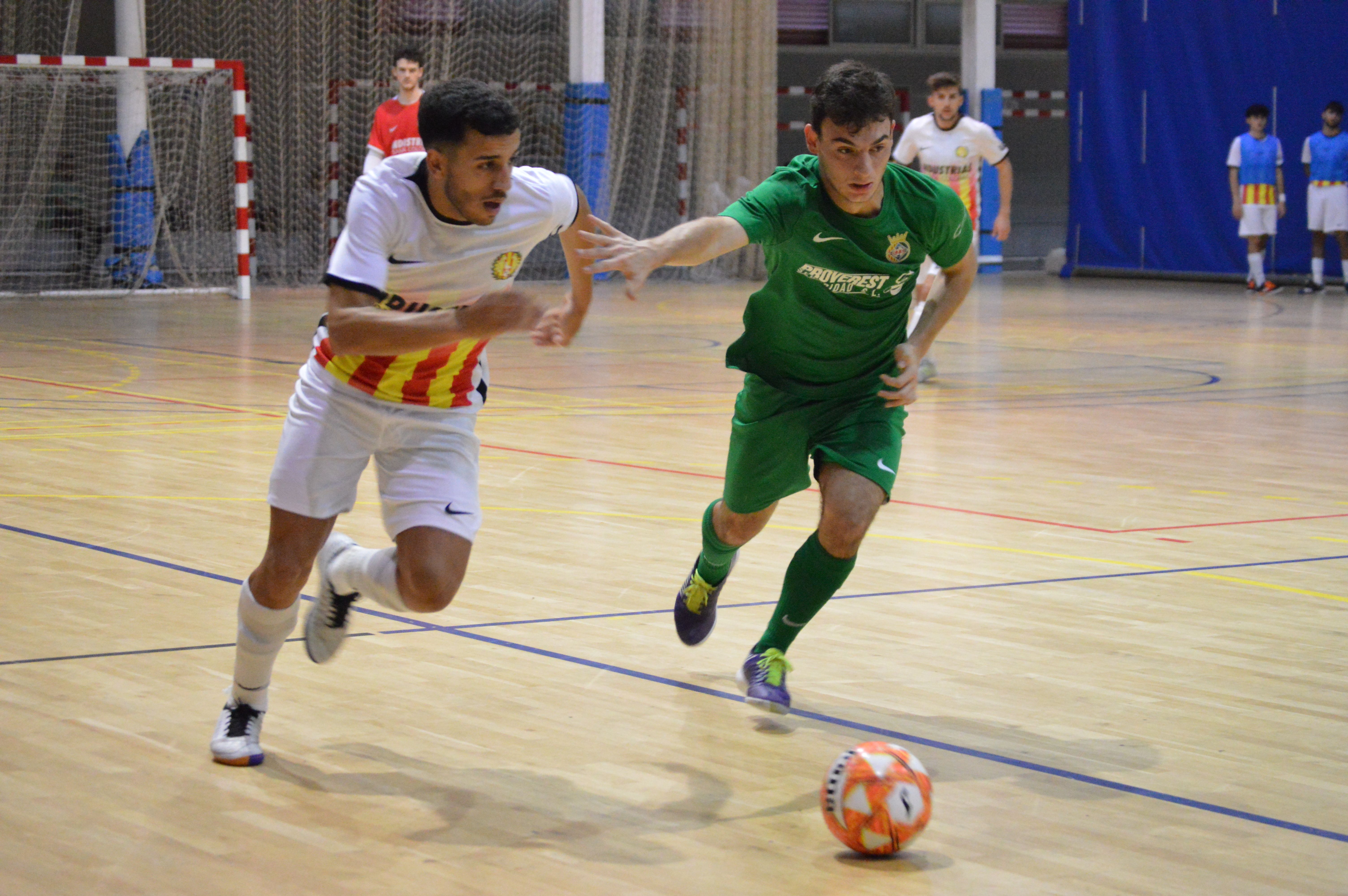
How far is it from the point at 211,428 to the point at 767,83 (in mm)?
13885

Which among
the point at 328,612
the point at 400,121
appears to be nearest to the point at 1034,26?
the point at 400,121

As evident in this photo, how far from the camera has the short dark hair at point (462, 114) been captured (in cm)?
334

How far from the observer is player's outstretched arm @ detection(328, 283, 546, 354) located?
10.1ft

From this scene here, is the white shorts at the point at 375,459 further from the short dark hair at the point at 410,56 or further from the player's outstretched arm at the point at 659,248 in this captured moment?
the short dark hair at the point at 410,56

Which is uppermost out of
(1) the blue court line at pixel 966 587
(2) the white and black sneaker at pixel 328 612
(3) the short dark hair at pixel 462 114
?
(3) the short dark hair at pixel 462 114

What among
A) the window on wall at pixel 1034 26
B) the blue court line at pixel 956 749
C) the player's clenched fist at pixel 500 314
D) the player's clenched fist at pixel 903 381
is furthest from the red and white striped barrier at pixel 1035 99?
the player's clenched fist at pixel 500 314

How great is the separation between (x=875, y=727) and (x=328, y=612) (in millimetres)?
1235

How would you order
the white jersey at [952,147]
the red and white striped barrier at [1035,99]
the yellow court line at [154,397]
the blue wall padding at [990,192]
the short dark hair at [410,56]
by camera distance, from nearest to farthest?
the yellow court line at [154,397], the white jersey at [952,147], the short dark hair at [410,56], the blue wall padding at [990,192], the red and white striped barrier at [1035,99]

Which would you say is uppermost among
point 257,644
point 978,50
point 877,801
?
point 978,50

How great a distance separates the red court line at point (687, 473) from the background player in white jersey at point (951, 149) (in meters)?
3.41

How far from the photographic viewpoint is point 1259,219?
1908cm

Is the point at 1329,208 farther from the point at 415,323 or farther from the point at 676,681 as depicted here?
the point at 415,323

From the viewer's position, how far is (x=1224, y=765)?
344 centimetres

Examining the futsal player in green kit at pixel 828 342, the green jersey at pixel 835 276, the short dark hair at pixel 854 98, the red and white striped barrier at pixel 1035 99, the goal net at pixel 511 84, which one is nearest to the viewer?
the short dark hair at pixel 854 98
